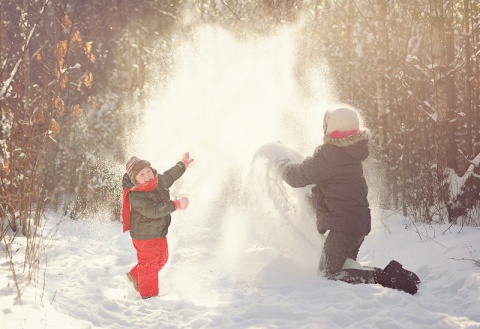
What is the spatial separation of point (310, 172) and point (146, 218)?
1.55m

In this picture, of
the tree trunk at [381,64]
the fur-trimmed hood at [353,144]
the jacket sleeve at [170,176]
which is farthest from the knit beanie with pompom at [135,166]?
the tree trunk at [381,64]

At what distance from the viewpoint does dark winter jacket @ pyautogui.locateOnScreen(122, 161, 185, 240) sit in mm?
4625

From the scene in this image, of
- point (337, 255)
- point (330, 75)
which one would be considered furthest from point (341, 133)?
point (330, 75)

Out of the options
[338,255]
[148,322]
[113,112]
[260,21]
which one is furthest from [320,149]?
[260,21]

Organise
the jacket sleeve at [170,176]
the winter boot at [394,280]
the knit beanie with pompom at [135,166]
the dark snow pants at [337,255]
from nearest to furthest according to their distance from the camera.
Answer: the winter boot at [394,280]
the dark snow pants at [337,255]
the knit beanie with pompom at [135,166]
the jacket sleeve at [170,176]

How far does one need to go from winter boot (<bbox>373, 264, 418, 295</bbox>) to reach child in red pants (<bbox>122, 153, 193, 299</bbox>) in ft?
5.83

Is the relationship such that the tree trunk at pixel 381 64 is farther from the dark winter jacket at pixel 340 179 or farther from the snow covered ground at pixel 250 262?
the dark winter jacket at pixel 340 179

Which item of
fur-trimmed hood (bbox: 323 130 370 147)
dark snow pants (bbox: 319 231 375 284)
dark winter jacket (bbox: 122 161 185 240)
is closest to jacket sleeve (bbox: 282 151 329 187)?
fur-trimmed hood (bbox: 323 130 370 147)

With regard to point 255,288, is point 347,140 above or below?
above

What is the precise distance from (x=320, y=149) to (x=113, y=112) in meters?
8.07

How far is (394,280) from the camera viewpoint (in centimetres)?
413

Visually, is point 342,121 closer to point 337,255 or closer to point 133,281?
point 337,255

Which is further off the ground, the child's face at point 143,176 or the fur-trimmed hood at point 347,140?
the fur-trimmed hood at point 347,140

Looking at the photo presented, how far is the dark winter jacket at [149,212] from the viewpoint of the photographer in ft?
15.2
